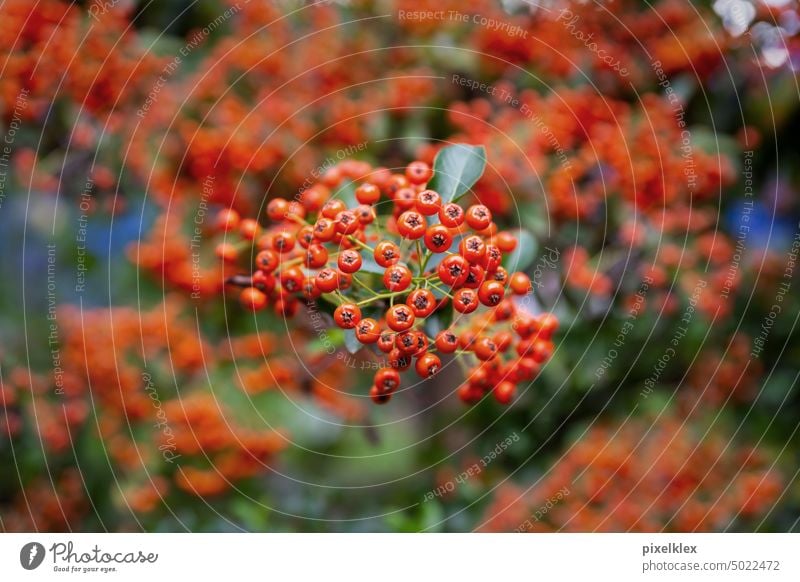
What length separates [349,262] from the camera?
4.71 feet

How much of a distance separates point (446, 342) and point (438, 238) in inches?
8.3

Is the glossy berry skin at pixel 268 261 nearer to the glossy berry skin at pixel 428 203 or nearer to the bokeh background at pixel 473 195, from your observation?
the glossy berry skin at pixel 428 203

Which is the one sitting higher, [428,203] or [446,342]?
[428,203]

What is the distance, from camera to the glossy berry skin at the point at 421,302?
56.7 inches

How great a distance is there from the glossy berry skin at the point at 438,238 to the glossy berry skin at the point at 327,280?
0.19 metres

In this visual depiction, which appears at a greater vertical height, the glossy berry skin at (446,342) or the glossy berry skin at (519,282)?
the glossy berry skin at (519,282)

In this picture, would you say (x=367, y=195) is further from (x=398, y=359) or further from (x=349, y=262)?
(x=398, y=359)

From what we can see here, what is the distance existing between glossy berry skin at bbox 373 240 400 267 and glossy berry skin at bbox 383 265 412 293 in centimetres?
1

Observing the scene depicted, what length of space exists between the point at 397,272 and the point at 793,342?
1.64 m
